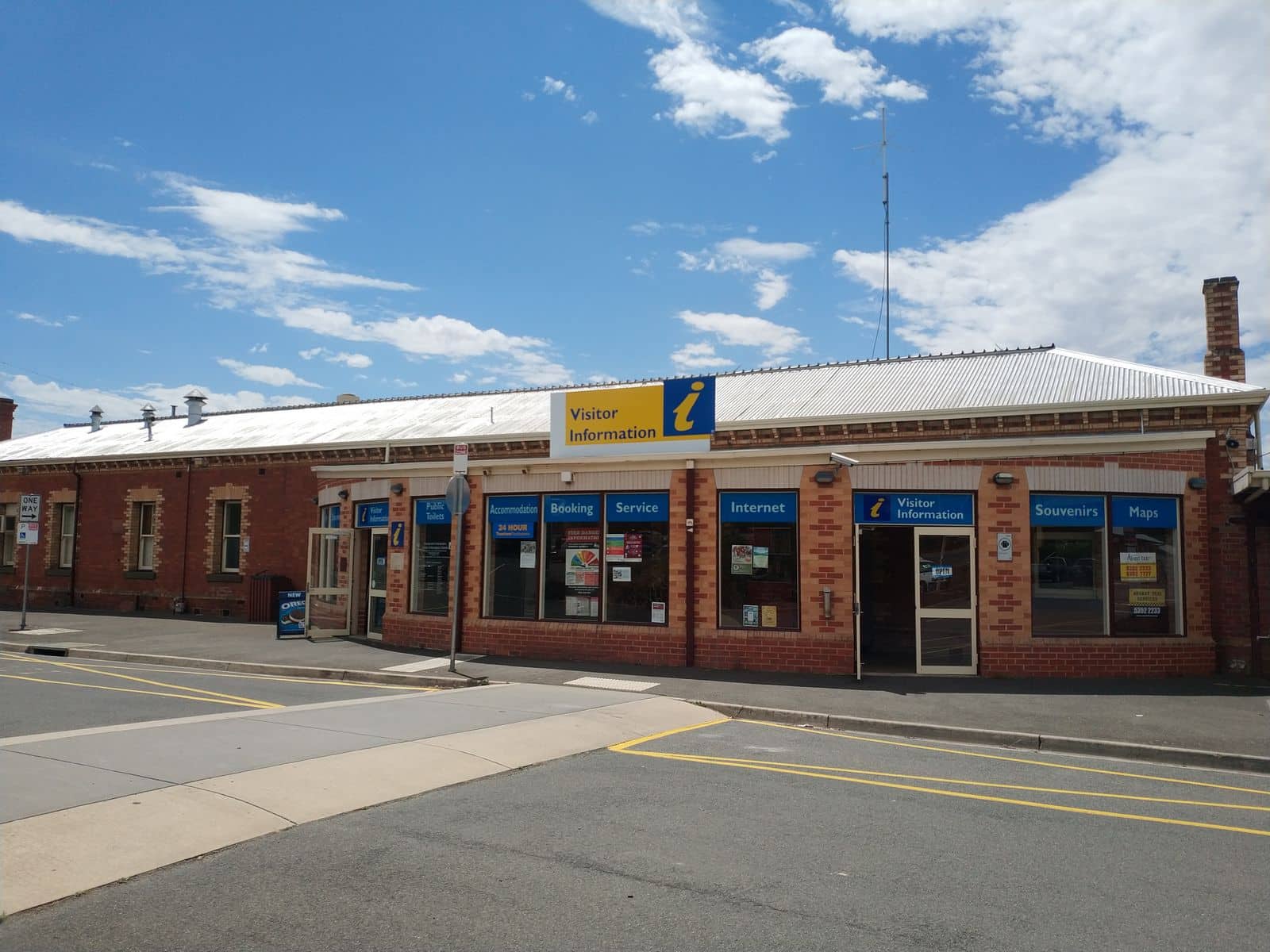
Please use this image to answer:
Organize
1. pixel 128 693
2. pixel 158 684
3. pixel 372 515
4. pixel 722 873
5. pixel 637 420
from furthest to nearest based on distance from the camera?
1. pixel 372 515
2. pixel 637 420
3. pixel 158 684
4. pixel 128 693
5. pixel 722 873

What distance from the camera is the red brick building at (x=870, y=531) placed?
14.5 meters

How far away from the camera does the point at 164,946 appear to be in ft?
14.5

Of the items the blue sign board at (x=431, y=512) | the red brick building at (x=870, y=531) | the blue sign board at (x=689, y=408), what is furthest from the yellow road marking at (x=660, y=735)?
the blue sign board at (x=431, y=512)

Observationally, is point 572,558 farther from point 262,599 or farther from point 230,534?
point 230,534

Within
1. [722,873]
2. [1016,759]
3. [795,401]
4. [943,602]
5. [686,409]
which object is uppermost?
[795,401]

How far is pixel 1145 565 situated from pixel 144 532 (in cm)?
2771

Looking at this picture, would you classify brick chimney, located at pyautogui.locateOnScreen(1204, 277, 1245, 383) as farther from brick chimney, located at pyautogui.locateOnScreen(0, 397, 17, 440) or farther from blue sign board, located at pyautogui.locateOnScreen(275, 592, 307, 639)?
brick chimney, located at pyautogui.locateOnScreen(0, 397, 17, 440)

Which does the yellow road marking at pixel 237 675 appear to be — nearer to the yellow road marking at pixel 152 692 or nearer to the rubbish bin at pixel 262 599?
the yellow road marking at pixel 152 692

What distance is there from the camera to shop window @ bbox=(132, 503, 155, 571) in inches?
1169

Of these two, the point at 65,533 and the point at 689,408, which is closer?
the point at 689,408

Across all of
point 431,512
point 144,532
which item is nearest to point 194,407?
point 144,532

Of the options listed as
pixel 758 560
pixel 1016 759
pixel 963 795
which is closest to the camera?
pixel 963 795

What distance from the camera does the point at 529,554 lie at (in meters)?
17.2

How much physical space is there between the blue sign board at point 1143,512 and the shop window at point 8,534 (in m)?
33.4
